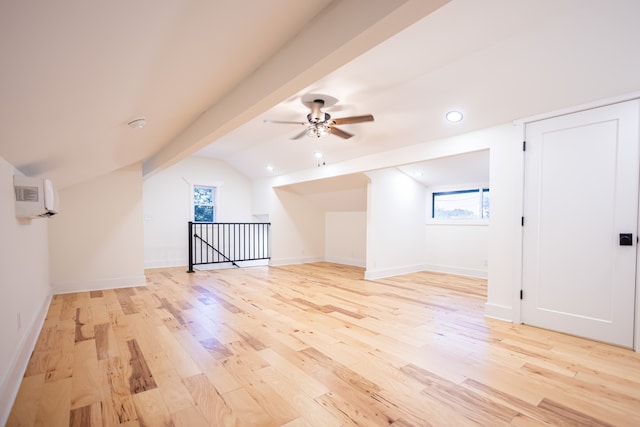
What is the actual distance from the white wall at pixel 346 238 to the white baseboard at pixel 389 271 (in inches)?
45.1

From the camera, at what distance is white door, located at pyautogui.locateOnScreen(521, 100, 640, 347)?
2693mm

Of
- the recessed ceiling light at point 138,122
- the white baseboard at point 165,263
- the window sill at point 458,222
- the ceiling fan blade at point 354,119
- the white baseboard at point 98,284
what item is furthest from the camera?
the white baseboard at point 165,263

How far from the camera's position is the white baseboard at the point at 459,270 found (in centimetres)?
581

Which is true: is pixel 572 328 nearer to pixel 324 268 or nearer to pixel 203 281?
pixel 324 268

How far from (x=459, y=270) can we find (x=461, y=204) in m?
1.34

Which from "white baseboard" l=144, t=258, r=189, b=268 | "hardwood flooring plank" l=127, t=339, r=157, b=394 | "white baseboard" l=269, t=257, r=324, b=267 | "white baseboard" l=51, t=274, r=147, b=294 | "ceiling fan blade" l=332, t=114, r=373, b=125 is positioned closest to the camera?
"hardwood flooring plank" l=127, t=339, r=157, b=394

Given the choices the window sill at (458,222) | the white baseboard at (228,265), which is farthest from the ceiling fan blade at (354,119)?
the white baseboard at (228,265)

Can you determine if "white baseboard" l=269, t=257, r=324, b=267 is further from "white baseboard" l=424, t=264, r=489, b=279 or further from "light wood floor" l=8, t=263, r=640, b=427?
"light wood floor" l=8, t=263, r=640, b=427

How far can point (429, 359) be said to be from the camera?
8.01 feet

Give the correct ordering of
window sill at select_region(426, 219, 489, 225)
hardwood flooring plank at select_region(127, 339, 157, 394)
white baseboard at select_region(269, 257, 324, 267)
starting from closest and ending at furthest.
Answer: hardwood flooring plank at select_region(127, 339, 157, 394), window sill at select_region(426, 219, 489, 225), white baseboard at select_region(269, 257, 324, 267)

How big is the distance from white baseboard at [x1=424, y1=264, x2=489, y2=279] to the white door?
2672 mm

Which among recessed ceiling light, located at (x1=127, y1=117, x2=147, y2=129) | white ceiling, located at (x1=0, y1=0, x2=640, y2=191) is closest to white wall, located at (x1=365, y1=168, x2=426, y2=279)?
white ceiling, located at (x1=0, y1=0, x2=640, y2=191)

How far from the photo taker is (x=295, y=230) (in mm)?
7617

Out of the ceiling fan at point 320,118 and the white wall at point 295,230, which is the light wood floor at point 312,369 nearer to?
the ceiling fan at point 320,118
